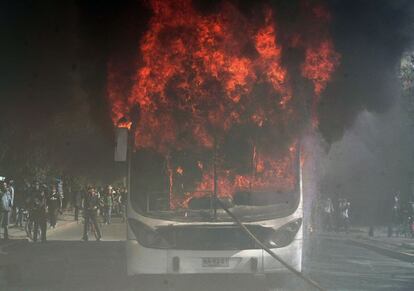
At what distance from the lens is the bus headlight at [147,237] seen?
10.6m

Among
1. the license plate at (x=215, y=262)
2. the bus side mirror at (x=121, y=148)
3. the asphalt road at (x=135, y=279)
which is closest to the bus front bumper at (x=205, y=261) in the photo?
the license plate at (x=215, y=262)

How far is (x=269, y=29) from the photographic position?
510 inches

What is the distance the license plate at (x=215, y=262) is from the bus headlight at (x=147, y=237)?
558mm

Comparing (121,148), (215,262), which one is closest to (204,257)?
(215,262)

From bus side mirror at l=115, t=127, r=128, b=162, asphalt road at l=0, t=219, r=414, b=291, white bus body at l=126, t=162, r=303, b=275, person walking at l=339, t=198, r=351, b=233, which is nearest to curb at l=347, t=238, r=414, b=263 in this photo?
asphalt road at l=0, t=219, r=414, b=291

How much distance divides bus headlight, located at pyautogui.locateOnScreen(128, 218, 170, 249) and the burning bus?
14 mm

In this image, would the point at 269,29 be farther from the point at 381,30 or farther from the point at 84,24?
the point at 84,24

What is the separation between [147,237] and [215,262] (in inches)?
39.4

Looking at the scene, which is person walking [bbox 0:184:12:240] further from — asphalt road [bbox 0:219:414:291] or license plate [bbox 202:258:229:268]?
license plate [bbox 202:258:229:268]

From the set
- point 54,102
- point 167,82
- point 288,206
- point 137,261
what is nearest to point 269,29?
point 167,82

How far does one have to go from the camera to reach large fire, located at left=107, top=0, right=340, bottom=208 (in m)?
10.8

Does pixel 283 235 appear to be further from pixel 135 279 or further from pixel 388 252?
pixel 388 252

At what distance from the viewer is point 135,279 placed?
12.8 meters

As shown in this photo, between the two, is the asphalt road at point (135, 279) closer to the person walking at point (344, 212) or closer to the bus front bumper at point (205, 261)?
the bus front bumper at point (205, 261)
